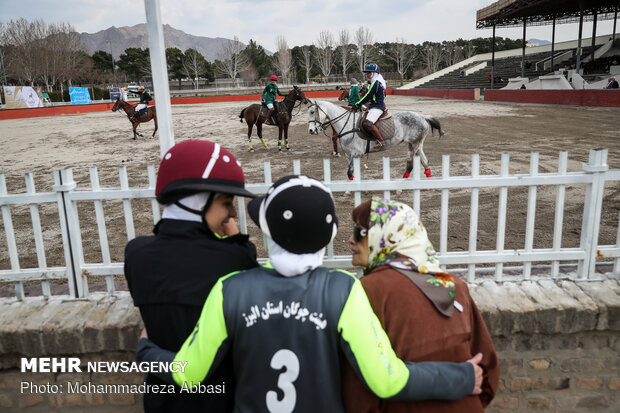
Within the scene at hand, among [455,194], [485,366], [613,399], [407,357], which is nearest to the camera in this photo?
[407,357]

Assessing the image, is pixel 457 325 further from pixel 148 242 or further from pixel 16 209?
pixel 16 209

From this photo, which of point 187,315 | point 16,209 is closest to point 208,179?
point 187,315

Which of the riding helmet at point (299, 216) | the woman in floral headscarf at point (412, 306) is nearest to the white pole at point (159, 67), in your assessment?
the riding helmet at point (299, 216)

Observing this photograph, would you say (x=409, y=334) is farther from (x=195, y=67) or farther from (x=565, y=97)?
(x=195, y=67)

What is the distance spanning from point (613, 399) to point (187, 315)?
2758 mm

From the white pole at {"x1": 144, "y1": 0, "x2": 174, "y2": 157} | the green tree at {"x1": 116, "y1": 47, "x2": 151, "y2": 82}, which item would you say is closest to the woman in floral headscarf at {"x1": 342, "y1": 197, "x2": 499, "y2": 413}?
the white pole at {"x1": 144, "y1": 0, "x2": 174, "y2": 157}

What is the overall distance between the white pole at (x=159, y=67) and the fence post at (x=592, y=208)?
2.69 meters

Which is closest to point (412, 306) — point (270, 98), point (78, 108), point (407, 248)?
point (407, 248)

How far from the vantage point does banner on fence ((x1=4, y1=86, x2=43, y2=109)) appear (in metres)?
34.6

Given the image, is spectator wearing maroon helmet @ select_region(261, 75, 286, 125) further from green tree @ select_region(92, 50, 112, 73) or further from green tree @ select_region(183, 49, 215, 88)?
green tree @ select_region(92, 50, 112, 73)

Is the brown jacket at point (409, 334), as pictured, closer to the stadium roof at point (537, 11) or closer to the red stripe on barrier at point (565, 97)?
the red stripe on barrier at point (565, 97)

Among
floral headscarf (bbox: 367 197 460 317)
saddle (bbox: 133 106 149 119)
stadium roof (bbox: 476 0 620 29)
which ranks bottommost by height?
floral headscarf (bbox: 367 197 460 317)

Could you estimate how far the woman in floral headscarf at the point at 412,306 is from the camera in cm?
154

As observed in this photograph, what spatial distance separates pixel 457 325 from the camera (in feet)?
5.21
